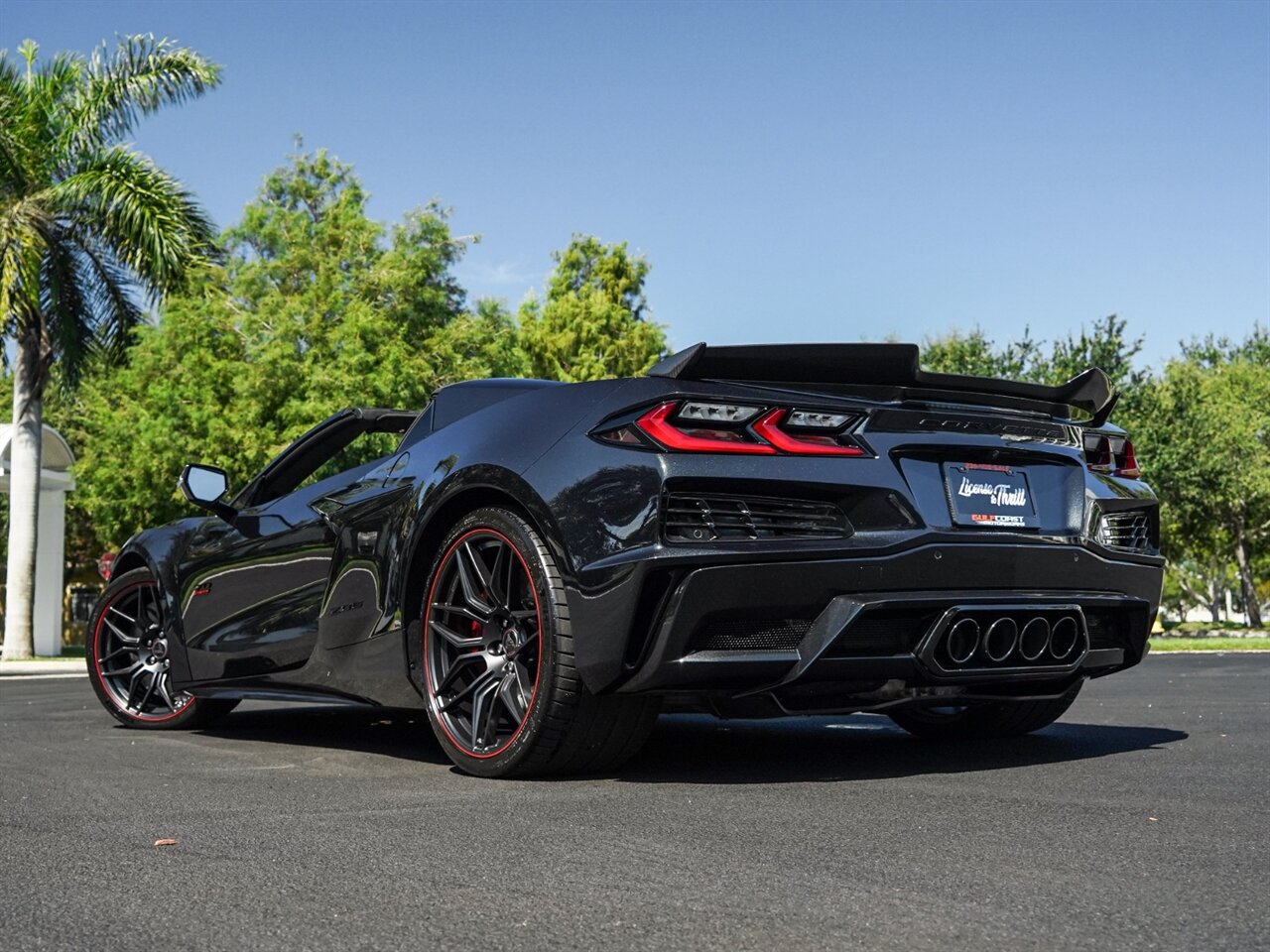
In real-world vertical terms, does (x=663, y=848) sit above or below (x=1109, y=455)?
below

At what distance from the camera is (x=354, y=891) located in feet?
9.70

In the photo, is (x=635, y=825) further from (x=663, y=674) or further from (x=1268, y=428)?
(x=1268, y=428)

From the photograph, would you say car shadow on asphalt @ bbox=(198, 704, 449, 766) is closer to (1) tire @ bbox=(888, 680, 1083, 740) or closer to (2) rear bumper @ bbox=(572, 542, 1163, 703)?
(2) rear bumper @ bbox=(572, 542, 1163, 703)

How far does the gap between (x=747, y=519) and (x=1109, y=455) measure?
1.63 metres

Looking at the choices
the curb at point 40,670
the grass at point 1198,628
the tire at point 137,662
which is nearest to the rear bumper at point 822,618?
the tire at point 137,662

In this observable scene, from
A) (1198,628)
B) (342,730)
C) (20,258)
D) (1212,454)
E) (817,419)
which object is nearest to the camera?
(817,419)

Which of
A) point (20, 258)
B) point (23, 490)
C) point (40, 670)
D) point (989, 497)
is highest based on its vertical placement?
point (20, 258)

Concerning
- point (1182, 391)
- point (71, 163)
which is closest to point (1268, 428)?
point (1182, 391)

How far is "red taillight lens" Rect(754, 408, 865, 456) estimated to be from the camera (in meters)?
4.38

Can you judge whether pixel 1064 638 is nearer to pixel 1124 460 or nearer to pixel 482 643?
pixel 1124 460

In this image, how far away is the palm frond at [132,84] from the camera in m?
22.9

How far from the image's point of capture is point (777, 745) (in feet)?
19.2

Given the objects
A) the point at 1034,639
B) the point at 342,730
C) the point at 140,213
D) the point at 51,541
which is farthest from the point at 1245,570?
the point at 1034,639

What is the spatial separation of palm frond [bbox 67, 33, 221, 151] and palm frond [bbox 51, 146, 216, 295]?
2.38ft
